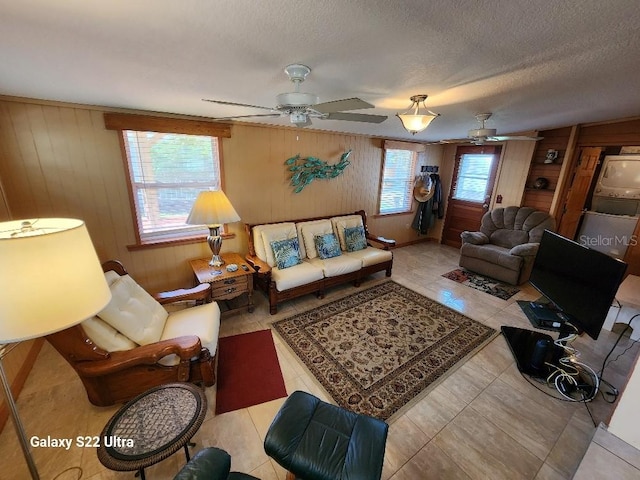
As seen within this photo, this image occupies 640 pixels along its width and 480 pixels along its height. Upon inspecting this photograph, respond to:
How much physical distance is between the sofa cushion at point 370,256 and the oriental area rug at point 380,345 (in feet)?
1.63

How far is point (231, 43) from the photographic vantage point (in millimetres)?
1201

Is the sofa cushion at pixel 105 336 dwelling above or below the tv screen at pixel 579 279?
below

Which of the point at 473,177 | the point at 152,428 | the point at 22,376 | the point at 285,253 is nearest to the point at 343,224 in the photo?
the point at 285,253

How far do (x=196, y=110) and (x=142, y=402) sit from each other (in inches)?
98.9

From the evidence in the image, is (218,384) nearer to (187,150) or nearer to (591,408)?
(187,150)

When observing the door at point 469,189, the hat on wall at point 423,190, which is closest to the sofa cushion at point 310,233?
the hat on wall at point 423,190

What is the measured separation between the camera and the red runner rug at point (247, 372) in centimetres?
193

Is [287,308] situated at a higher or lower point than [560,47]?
lower

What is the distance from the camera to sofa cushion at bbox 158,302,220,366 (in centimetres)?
192

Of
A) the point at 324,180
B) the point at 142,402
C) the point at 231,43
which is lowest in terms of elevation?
the point at 142,402

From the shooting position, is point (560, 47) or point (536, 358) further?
point (536, 358)

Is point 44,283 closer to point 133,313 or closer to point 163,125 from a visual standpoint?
point 133,313

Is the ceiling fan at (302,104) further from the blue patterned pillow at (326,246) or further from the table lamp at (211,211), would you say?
the blue patterned pillow at (326,246)

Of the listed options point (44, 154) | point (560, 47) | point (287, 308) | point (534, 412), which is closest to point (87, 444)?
point (287, 308)
